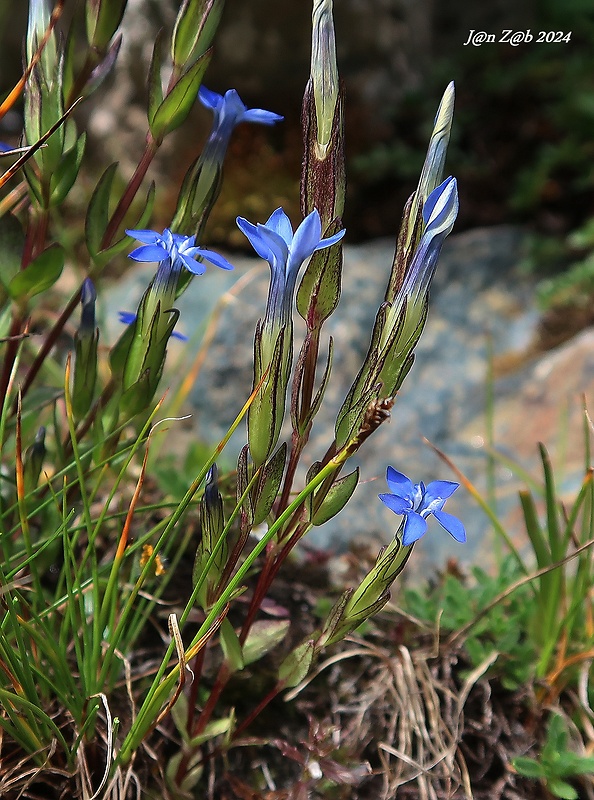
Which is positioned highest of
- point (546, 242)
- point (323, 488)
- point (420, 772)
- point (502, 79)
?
point (502, 79)

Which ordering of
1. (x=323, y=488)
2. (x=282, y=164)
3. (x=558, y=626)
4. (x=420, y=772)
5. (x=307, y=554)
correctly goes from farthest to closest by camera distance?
(x=282, y=164) → (x=307, y=554) → (x=558, y=626) → (x=420, y=772) → (x=323, y=488)

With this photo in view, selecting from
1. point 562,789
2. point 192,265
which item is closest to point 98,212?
point 192,265

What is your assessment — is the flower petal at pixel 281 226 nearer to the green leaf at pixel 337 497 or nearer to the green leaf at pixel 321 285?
the green leaf at pixel 321 285

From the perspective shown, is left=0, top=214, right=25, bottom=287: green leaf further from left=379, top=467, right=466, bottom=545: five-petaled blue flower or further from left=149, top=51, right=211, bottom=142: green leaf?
left=379, top=467, right=466, bottom=545: five-petaled blue flower

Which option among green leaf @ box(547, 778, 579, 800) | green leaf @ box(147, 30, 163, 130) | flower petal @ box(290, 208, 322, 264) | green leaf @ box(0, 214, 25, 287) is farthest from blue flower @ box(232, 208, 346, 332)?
green leaf @ box(547, 778, 579, 800)

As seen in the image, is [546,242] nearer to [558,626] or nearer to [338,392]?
[338,392]

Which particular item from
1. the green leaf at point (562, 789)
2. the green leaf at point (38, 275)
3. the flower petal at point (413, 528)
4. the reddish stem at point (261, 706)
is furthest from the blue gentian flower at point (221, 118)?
the green leaf at point (562, 789)

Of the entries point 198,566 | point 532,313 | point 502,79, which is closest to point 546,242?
point 532,313
